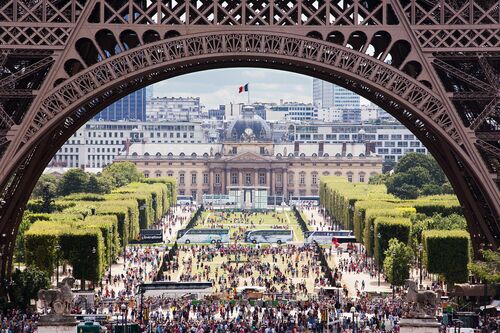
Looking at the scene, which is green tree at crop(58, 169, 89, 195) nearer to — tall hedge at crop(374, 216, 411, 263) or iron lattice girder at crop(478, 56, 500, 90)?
tall hedge at crop(374, 216, 411, 263)

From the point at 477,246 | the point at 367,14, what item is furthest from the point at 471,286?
the point at 367,14

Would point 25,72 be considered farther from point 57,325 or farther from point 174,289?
point 174,289

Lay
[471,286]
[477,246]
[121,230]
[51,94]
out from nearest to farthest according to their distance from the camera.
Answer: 1. [51,94]
2. [477,246]
3. [471,286]
4. [121,230]

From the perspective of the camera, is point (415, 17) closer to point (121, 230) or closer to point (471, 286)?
point (471, 286)

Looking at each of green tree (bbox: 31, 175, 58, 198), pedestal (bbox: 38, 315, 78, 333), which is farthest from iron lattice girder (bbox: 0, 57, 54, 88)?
green tree (bbox: 31, 175, 58, 198)

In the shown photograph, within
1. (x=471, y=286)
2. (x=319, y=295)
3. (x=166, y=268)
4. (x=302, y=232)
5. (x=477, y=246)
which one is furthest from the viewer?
(x=302, y=232)

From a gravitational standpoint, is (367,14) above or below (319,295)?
above

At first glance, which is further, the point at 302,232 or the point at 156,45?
the point at 302,232
